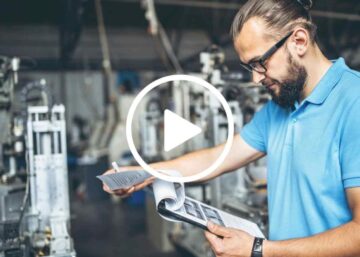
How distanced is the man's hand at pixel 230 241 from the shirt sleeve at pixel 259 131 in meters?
0.44

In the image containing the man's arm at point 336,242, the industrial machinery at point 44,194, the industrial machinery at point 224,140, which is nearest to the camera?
the man's arm at point 336,242

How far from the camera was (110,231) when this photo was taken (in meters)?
4.46

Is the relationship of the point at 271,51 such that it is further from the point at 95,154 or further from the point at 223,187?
the point at 95,154

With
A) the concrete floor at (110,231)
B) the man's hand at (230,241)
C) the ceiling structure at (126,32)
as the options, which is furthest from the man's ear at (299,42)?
the ceiling structure at (126,32)

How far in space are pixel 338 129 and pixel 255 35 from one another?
1.15 feet

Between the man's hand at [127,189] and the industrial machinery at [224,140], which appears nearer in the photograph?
the man's hand at [127,189]

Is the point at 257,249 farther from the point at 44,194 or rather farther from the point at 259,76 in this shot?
the point at 44,194

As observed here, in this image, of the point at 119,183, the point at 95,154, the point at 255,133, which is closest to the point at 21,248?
the point at 119,183

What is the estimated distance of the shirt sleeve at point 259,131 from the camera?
1.46 m

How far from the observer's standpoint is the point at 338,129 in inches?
43.7

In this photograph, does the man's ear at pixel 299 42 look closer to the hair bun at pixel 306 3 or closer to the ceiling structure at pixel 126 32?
the hair bun at pixel 306 3

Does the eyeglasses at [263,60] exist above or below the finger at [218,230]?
above

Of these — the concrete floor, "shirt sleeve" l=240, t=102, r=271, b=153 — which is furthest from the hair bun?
the concrete floor

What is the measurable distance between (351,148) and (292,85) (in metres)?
0.26
